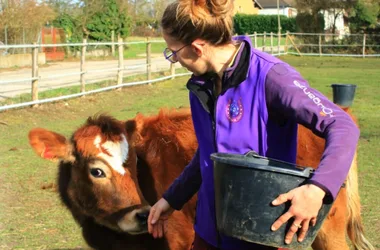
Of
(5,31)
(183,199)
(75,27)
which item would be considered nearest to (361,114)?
(183,199)

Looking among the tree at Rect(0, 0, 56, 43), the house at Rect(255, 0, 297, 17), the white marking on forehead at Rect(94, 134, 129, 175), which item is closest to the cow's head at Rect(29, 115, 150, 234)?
the white marking on forehead at Rect(94, 134, 129, 175)

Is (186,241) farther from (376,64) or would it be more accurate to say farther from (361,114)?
(376,64)

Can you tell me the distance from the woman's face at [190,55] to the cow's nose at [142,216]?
45.2 inches

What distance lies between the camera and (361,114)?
40.5 ft

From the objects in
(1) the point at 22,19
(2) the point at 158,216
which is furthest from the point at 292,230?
(1) the point at 22,19

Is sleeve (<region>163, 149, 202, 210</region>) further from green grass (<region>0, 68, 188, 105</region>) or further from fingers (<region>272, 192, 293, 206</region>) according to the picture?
green grass (<region>0, 68, 188, 105</region>)

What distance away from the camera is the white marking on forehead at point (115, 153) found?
3.25 meters

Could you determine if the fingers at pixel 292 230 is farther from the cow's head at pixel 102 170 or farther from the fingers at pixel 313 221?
the cow's head at pixel 102 170

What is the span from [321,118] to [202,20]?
22.1 inches

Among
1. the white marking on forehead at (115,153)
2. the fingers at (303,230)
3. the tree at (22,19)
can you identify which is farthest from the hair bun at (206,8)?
the tree at (22,19)

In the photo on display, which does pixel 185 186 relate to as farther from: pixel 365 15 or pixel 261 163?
pixel 365 15

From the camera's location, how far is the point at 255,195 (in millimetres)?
1841

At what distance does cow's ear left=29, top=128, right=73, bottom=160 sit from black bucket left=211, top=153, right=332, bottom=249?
1.73m

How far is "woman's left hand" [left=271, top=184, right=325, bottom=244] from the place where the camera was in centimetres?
171
